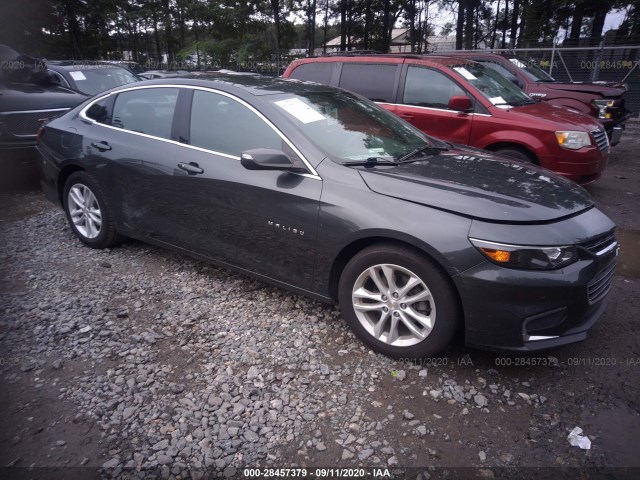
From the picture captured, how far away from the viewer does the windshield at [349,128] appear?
3246mm

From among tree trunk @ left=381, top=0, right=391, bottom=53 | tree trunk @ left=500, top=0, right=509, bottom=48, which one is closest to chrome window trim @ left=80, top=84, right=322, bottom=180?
tree trunk @ left=381, top=0, right=391, bottom=53

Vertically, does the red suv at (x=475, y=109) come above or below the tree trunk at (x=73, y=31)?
below

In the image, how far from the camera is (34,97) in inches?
256

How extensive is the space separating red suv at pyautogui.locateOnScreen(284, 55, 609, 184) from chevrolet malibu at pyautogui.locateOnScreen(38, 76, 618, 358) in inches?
90.7

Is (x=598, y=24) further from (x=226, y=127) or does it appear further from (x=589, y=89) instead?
(x=226, y=127)

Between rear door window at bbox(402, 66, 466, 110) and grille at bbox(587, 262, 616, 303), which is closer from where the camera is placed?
grille at bbox(587, 262, 616, 303)

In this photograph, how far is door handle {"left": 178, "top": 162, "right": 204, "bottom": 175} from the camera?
3508mm

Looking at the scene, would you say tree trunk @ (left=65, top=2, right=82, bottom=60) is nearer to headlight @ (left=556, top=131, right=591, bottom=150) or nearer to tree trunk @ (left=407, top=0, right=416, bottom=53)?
tree trunk @ (left=407, top=0, right=416, bottom=53)

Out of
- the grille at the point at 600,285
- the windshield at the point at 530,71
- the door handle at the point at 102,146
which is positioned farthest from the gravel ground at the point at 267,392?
the windshield at the point at 530,71

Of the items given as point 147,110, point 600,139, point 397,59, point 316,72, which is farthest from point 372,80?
point 147,110

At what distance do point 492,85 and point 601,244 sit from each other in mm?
4228

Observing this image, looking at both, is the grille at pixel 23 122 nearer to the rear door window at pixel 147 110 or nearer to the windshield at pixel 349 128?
the rear door window at pixel 147 110

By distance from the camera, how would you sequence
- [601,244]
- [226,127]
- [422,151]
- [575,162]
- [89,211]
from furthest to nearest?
1. [575,162]
2. [89,211]
3. [422,151]
4. [226,127]
5. [601,244]

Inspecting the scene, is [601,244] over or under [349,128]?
under
